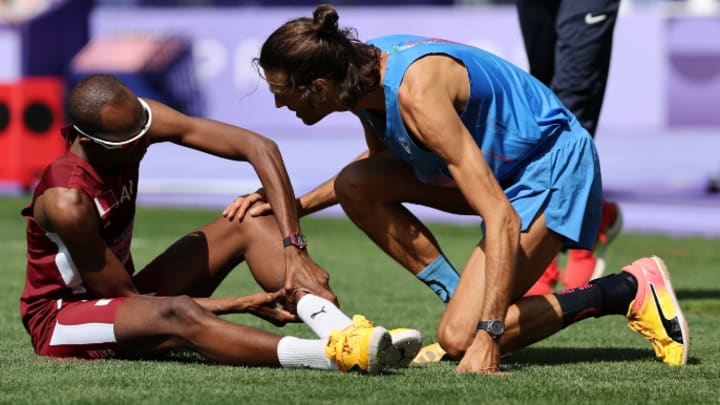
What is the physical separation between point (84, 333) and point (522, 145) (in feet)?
5.33

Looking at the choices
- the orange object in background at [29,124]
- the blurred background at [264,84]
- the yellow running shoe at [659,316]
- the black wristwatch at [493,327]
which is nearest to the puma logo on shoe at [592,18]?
the yellow running shoe at [659,316]

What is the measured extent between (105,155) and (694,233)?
21.8 feet

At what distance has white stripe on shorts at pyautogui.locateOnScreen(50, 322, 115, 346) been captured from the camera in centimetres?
451

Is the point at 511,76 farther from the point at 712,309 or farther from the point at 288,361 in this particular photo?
the point at 712,309

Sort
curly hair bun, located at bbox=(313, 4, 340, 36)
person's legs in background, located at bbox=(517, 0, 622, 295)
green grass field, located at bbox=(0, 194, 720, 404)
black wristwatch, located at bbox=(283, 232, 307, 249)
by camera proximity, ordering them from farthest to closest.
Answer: person's legs in background, located at bbox=(517, 0, 622, 295)
black wristwatch, located at bbox=(283, 232, 307, 249)
curly hair bun, located at bbox=(313, 4, 340, 36)
green grass field, located at bbox=(0, 194, 720, 404)

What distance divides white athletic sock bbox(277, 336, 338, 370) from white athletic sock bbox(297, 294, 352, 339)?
4 centimetres

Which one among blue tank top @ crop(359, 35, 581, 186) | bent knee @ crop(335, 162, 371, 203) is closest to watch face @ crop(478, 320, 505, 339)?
blue tank top @ crop(359, 35, 581, 186)

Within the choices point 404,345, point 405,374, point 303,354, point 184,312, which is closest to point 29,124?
point 184,312

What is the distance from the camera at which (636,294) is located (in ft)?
16.2

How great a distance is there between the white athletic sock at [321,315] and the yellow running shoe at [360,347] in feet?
0.19

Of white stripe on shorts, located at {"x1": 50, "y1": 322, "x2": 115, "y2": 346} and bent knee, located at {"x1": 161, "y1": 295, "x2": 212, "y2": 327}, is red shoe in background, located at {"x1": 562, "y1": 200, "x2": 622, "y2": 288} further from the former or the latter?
white stripe on shorts, located at {"x1": 50, "y1": 322, "x2": 115, "y2": 346}

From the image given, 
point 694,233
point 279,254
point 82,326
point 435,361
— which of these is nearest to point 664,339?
point 435,361

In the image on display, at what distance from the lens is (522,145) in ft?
15.8

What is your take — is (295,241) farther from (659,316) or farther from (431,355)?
(659,316)
